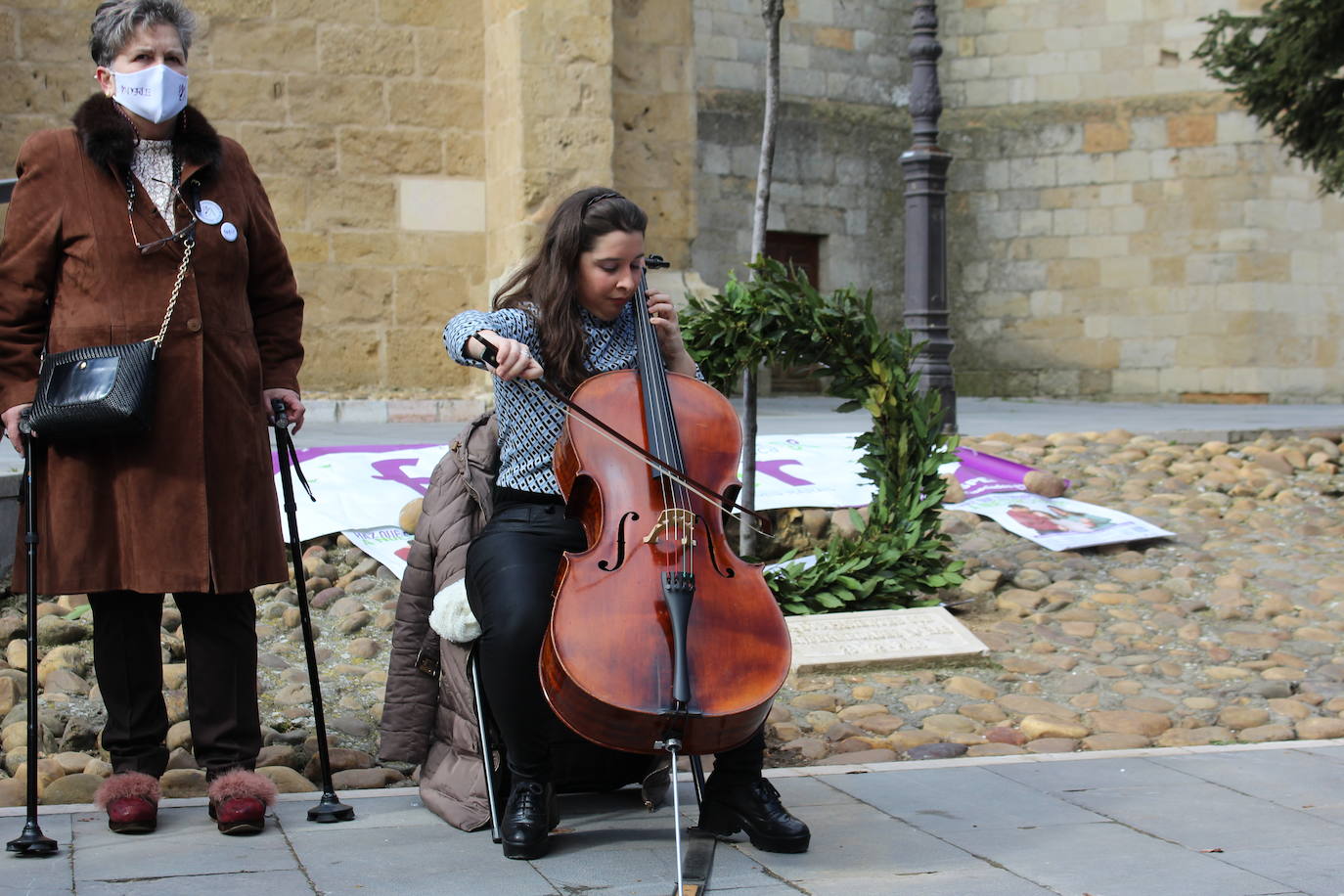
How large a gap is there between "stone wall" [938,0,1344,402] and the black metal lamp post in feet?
24.9

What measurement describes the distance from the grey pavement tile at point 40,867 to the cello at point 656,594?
0.99m

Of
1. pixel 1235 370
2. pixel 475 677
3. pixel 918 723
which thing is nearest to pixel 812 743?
pixel 918 723

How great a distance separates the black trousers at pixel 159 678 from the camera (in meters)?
3.52

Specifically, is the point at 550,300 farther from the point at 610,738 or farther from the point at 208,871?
the point at 208,871

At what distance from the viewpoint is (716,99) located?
15.9 meters

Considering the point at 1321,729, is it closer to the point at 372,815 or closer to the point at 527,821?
the point at 527,821

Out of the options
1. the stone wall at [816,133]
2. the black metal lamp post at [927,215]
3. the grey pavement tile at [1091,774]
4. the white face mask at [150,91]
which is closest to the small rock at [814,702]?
the grey pavement tile at [1091,774]

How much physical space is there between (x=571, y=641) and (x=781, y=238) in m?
14.3

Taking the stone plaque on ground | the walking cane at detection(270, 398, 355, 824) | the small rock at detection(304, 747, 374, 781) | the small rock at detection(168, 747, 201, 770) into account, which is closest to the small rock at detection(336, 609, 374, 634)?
the small rock at detection(304, 747, 374, 781)

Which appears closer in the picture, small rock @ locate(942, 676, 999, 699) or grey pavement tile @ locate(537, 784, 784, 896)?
grey pavement tile @ locate(537, 784, 784, 896)

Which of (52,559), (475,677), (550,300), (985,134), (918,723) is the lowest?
(918,723)

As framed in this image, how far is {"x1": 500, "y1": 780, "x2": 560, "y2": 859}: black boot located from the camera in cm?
326

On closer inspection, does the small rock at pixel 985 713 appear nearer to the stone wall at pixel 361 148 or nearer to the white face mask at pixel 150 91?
the white face mask at pixel 150 91

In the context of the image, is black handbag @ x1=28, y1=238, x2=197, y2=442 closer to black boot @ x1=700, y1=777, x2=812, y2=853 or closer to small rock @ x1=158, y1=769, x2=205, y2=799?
small rock @ x1=158, y1=769, x2=205, y2=799
